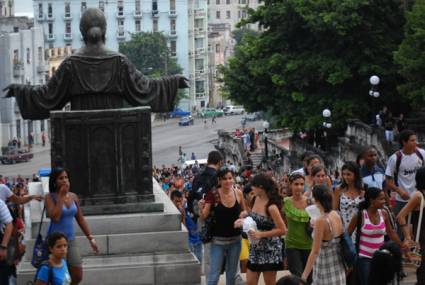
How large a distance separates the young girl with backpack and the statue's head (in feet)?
19.1

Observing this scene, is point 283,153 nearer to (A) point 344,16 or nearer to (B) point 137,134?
(A) point 344,16

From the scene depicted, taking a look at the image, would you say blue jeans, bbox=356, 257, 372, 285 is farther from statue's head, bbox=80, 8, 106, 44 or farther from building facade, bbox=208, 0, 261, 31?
building facade, bbox=208, 0, 261, 31

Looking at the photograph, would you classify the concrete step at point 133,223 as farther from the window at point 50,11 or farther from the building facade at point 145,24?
the window at point 50,11

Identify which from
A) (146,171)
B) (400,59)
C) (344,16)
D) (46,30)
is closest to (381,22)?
(344,16)

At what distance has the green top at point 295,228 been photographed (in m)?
16.1

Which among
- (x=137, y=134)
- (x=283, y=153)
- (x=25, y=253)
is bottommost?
(x=283, y=153)

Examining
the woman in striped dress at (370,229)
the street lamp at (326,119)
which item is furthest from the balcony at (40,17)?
the woman in striped dress at (370,229)

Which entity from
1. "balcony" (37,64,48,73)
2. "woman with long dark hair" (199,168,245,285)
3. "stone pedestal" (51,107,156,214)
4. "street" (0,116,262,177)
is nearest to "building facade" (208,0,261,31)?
"street" (0,116,262,177)

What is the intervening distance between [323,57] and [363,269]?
37.2 metres

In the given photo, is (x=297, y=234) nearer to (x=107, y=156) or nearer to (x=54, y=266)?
(x=54, y=266)

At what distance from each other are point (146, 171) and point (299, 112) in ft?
110

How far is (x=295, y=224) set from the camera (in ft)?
53.2

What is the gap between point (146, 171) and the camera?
19.0m

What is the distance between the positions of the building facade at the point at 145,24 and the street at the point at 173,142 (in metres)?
10.9
